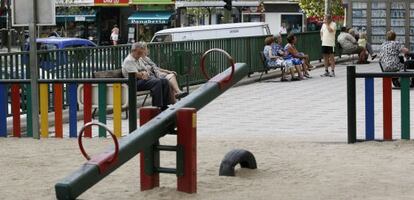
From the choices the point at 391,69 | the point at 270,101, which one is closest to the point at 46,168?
the point at 270,101

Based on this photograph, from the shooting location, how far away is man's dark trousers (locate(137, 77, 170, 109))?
15.6m

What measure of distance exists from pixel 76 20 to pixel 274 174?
50.4 m

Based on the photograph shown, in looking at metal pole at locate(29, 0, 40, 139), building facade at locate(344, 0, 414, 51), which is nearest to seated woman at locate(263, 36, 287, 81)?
building facade at locate(344, 0, 414, 51)

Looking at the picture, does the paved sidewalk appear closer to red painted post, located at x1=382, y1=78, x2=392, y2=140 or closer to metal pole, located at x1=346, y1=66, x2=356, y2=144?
red painted post, located at x1=382, y1=78, x2=392, y2=140

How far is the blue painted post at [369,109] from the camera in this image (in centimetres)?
1194

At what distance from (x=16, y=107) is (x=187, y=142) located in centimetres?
538

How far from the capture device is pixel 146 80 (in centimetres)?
1603

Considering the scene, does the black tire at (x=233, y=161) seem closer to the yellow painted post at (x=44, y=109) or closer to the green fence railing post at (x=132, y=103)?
the green fence railing post at (x=132, y=103)

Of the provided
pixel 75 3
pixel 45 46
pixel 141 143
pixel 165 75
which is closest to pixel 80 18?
pixel 75 3

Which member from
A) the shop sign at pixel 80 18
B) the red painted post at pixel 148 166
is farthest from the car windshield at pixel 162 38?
the shop sign at pixel 80 18

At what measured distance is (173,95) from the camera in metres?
15.9

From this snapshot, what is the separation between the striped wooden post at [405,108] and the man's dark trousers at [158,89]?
4681 millimetres

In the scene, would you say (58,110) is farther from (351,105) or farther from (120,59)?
(120,59)

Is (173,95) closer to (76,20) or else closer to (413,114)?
(413,114)
